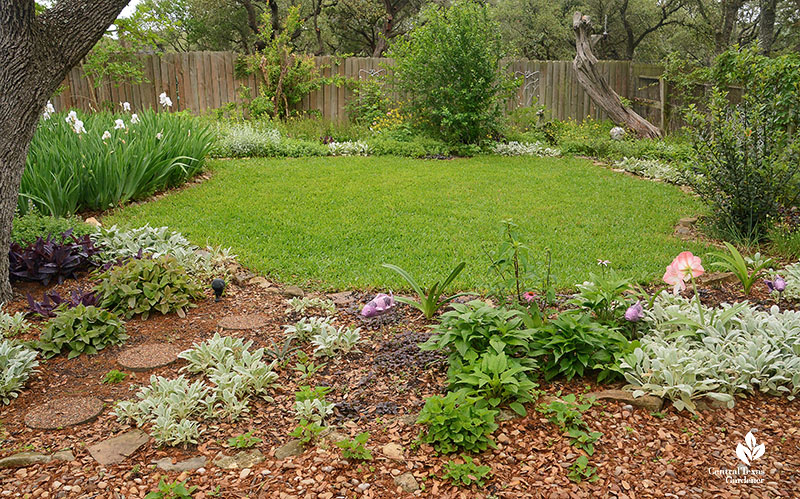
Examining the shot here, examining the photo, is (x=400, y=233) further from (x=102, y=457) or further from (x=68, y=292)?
(x=102, y=457)

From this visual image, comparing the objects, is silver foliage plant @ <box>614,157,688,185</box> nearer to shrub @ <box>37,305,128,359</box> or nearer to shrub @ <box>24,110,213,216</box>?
shrub @ <box>24,110,213,216</box>

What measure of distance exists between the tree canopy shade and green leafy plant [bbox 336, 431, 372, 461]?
8.55 feet

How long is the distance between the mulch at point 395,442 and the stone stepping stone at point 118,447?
0.10 ft

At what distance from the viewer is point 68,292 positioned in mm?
3861

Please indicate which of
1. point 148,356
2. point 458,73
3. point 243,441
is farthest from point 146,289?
point 458,73

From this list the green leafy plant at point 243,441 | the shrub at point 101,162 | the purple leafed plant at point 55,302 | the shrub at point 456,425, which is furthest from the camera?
the shrub at point 101,162

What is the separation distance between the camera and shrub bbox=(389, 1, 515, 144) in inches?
392

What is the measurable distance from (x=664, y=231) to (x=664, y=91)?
8239 millimetres

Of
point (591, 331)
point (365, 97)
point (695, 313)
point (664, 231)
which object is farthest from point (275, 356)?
point (365, 97)

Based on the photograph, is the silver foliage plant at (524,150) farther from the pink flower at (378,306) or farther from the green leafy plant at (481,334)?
the green leafy plant at (481,334)

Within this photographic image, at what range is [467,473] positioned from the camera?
81.4 inches

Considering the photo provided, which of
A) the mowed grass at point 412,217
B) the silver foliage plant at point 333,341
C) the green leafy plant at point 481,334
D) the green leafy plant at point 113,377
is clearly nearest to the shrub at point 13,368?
the green leafy plant at point 113,377

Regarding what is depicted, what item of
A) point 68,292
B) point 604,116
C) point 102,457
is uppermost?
point 604,116

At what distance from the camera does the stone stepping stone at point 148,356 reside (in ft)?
9.85
